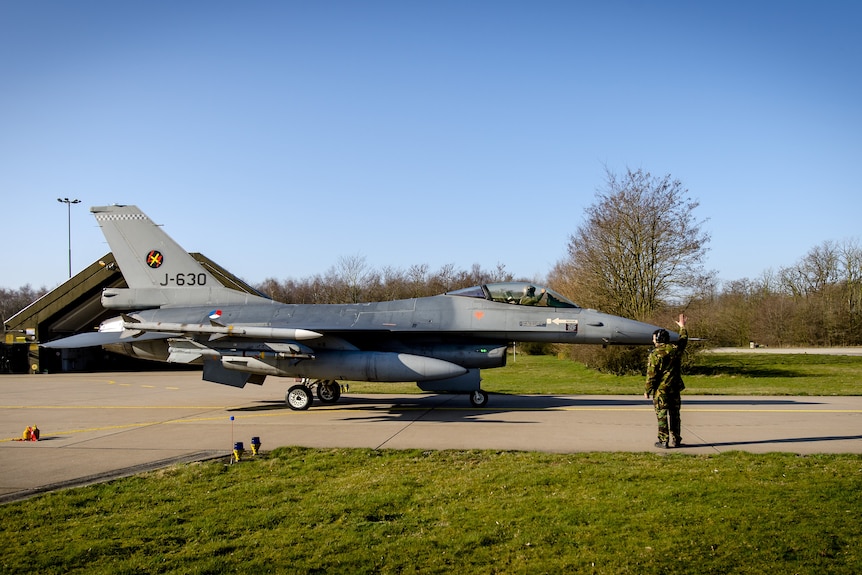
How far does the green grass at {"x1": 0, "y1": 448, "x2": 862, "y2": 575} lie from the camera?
4824mm

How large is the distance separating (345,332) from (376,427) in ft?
10.2

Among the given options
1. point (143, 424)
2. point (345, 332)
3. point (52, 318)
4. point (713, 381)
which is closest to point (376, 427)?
point (345, 332)

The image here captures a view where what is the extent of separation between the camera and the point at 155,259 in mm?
16188

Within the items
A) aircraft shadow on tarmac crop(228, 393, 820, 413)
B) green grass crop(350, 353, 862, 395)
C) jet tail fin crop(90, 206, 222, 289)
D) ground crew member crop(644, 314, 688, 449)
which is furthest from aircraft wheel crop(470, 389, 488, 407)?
jet tail fin crop(90, 206, 222, 289)

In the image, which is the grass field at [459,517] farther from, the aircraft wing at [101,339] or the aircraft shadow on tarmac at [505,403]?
the aircraft wing at [101,339]

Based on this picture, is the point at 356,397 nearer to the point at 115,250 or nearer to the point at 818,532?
the point at 115,250

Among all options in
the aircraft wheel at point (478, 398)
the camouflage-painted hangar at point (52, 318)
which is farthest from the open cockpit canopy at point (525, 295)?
the camouflage-painted hangar at point (52, 318)

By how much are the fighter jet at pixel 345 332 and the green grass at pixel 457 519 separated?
5.40 metres

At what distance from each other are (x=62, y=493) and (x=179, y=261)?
10.0m

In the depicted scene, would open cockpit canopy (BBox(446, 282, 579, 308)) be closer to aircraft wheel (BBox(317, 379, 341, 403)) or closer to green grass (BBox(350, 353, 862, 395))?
aircraft wheel (BBox(317, 379, 341, 403))

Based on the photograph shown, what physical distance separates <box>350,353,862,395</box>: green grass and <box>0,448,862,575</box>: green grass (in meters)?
11.3

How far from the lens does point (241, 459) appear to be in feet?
29.3

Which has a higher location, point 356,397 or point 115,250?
point 115,250

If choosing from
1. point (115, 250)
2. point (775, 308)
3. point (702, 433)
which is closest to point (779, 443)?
point (702, 433)
